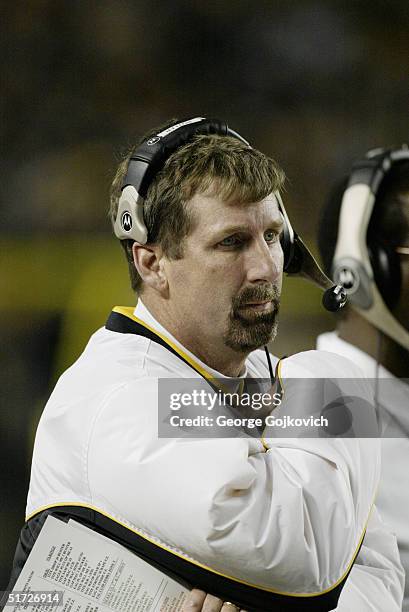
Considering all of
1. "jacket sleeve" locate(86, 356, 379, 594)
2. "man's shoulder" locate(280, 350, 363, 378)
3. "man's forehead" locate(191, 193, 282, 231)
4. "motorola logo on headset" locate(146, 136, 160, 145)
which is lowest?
"jacket sleeve" locate(86, 356, 379, 594)

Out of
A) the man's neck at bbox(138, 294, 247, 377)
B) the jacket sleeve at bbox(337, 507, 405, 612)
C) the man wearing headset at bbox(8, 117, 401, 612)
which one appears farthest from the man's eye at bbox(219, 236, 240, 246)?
the jacket sleeve at bbox(337, 507, 405, 612)

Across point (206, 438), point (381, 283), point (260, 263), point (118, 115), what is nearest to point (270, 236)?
point (260, 263)

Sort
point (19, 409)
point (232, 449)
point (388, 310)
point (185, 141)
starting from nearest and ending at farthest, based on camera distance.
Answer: point (232, 449) → point (185, 141) → point (388, 310) → point (19, 409)

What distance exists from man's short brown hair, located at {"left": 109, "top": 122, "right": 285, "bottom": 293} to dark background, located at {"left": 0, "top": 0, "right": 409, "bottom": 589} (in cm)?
47

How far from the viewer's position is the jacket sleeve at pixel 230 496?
67 cm

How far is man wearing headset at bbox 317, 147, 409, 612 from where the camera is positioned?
1193 mm

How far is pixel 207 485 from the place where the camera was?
668 mm

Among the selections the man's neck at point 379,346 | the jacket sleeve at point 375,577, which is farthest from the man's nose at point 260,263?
the man's neck at point 379,346

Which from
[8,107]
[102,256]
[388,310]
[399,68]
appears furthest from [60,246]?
[399,68]

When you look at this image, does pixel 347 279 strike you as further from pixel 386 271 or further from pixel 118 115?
pixel 118 115

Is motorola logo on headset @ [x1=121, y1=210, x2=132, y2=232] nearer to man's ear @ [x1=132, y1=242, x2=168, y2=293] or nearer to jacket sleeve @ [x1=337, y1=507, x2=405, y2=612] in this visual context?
man's ear @ [x1=132, y1=242, x2=168, y2=293]

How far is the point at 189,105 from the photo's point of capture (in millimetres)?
1393

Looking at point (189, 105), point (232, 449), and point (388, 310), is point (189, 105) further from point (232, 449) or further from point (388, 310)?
point (232, 449)

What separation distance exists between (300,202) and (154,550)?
80 centimetres
